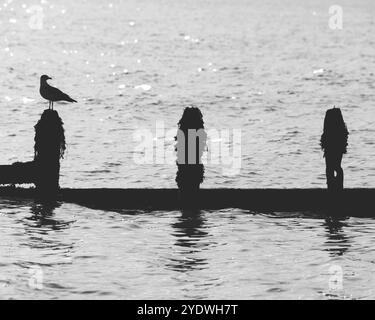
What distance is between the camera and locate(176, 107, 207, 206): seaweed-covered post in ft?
68.5

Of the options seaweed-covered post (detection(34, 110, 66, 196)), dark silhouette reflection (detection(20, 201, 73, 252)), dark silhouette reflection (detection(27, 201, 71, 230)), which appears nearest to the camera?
dark silhouette reflection (detection(20, 201, 73, 252))

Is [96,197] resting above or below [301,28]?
below

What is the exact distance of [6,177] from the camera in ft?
70.9

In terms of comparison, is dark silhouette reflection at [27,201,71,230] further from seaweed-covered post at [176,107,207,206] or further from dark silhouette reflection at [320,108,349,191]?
dark silhouette reflection at [320,108,349,191]

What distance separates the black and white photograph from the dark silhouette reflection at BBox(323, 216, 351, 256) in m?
0.04

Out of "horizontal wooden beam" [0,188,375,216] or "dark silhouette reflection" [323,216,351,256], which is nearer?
"dark silhouette reflection" [323,216,351,256]

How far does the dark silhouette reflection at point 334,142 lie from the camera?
68.6 feet

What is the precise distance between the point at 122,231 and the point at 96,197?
959 mm

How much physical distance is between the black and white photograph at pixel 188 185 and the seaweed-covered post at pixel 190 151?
0.03 metres

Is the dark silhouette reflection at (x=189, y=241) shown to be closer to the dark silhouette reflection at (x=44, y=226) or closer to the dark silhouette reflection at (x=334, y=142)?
the dark silhouette reflection at (x=44, y=226)

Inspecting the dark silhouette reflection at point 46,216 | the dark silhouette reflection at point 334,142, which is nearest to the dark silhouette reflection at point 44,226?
the dark silhouette reflection at point 46,216

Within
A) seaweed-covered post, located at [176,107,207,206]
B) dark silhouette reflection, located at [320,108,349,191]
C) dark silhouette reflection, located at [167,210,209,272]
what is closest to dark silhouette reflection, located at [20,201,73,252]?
dark silhouette reflection, located at [167,210,209,272]

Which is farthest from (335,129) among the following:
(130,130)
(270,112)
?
(270,112)
